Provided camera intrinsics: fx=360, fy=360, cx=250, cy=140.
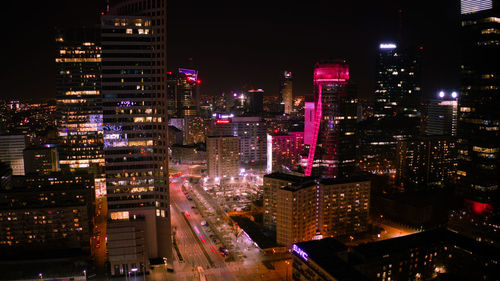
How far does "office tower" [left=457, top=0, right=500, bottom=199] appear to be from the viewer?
6181cm

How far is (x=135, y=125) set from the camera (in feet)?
168

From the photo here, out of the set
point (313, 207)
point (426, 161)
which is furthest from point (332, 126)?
point (313, 207)

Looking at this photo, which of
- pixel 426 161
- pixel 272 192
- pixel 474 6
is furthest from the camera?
pixel 426 161

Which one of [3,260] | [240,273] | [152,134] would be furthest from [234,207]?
[3,260]

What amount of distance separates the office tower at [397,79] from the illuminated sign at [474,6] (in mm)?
80264

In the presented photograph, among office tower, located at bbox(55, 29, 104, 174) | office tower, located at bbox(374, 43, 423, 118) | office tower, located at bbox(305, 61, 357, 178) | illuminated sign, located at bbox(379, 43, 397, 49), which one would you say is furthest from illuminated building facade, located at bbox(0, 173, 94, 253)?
illuminated sign, located at bbox(379, 43, 397, 49)

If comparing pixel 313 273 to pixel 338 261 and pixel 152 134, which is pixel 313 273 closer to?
pixel 338 261

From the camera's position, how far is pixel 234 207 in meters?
82.0

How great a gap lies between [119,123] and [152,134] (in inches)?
187

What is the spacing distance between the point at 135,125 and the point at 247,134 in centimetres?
8416

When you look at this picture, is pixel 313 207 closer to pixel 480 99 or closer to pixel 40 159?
pixel 480 99

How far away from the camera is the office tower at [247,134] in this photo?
133 meters

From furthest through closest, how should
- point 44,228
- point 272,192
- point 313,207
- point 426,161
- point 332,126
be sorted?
1. point 426,161
2. point 332,126
3. point 272,192
4. point 313,207
5. point 44,228

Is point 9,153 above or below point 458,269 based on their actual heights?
above
